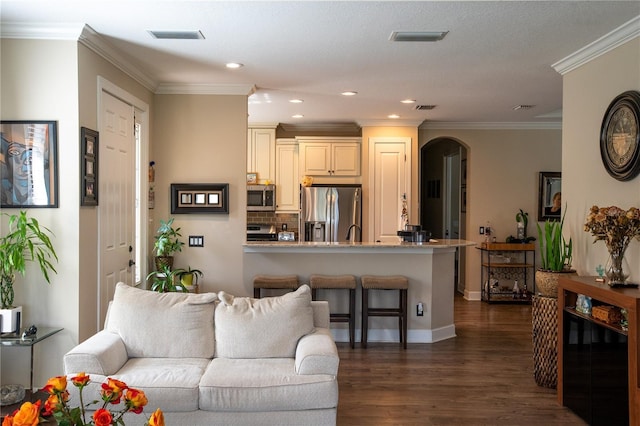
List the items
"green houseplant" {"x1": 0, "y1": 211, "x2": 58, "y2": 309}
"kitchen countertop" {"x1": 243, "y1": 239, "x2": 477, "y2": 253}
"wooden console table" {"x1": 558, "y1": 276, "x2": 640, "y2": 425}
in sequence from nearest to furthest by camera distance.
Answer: "wooden console table" {"x1": 558, "y1": 276, "x2": 640, "y2": 425} → "green houseplant" {"x1": 0, "y1": 211, "x2": 58, "y2": 309} → "kitchen countertop" {"x1": 243, "y1": 239, "x2": 477, "y2": 253}

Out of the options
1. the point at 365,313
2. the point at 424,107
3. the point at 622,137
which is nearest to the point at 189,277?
the point at 365,313

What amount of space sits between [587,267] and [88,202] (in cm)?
384

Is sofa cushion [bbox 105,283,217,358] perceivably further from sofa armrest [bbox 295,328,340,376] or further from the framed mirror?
the framed mirror

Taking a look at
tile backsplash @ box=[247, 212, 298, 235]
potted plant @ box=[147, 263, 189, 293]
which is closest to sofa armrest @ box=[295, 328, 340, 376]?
potted plant @ box=[147, 263, 189, 293]

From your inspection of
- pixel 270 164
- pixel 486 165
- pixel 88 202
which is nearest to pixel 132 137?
pixel 88 202

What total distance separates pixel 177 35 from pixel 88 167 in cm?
117

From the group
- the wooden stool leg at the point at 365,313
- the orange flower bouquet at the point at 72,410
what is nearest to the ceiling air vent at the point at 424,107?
the wooden stool leg at the point at 365,313

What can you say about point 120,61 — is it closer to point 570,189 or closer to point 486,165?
point 570,189

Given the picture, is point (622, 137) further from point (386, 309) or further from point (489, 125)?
point (489, 125)

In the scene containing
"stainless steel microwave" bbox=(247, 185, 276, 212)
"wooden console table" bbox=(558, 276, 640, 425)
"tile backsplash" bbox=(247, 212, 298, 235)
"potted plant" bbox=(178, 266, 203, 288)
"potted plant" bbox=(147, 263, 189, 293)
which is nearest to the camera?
"wooden console table" bbox=(558, 276, 640, 425)

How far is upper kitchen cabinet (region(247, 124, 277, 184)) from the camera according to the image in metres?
8.16

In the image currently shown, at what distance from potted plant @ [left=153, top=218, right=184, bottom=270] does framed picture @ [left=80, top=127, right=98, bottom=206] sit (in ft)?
4.15

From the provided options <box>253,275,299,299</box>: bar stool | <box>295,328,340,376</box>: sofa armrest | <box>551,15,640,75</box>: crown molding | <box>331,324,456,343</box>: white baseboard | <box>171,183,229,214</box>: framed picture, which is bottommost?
<box>331,324,456,343</box>: white baseboard

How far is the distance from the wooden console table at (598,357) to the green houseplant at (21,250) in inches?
141
